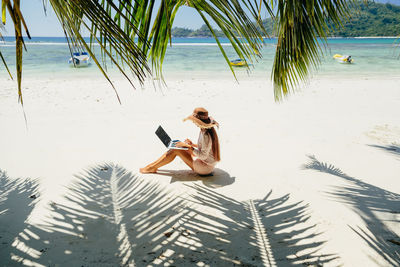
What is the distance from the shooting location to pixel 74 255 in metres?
2.22

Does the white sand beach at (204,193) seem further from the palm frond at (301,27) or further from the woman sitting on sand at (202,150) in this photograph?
the palm frond at (301,27)

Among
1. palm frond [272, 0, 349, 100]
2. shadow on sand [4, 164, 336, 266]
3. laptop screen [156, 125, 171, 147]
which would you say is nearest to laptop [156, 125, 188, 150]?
laptop screen [156, 125, 171, 147]

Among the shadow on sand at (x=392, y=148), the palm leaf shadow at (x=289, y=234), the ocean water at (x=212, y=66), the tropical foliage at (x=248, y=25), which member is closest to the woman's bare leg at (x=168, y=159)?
the palm leaf shadow at (x=289, y=234)

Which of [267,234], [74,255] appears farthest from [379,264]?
[74,255]

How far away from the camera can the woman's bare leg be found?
3611mm

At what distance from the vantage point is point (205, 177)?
367cm

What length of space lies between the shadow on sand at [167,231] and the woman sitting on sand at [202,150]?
38cm

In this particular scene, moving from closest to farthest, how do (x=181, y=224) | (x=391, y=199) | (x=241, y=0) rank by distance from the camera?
(x=241, y=0) → (x=181, y=224) → (x=391, y=199)

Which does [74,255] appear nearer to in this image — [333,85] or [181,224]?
[181,224]

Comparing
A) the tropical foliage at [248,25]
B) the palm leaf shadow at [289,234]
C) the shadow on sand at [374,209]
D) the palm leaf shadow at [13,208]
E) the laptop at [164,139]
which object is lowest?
the palm leaf shadow at [13,208]

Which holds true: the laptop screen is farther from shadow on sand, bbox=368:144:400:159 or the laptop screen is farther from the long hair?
shadow on sand, bbox=368:144:400:159

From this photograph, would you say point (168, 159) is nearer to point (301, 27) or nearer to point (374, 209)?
point (301, 27)

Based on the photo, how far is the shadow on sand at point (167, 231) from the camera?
2191 mm

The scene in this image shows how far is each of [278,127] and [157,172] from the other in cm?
295
